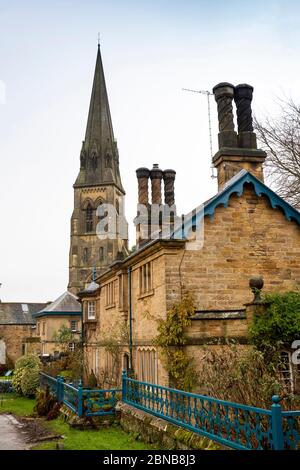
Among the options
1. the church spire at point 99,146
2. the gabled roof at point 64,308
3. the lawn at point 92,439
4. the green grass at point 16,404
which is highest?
the church spire at point 99,146

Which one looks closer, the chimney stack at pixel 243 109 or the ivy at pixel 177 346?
the ivy at pixel 177 346

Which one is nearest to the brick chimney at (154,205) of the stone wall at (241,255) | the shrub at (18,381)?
the stone wall at (241,255)

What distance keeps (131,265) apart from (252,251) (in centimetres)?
493

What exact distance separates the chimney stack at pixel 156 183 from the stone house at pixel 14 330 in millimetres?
37229

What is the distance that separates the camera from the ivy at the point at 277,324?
1174 centimetres

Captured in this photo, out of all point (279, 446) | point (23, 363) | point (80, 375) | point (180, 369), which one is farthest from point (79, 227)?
point (279, 446)

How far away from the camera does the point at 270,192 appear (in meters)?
15.0

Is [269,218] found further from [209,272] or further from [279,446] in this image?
[279,446]

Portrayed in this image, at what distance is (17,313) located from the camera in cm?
6031

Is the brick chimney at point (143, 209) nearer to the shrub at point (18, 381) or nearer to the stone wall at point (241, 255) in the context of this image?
the stone wall at point (241, 255)

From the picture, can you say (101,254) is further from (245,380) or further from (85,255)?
(245,380)

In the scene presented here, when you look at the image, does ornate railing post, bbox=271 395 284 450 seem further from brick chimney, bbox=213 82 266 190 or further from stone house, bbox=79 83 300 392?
brick chimney, bbox=213 82 266 190

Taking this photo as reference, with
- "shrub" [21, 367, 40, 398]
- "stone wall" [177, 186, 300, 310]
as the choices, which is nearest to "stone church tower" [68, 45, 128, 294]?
"shrub" [21, 367, 40, 398]

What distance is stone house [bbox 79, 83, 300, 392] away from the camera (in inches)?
538
